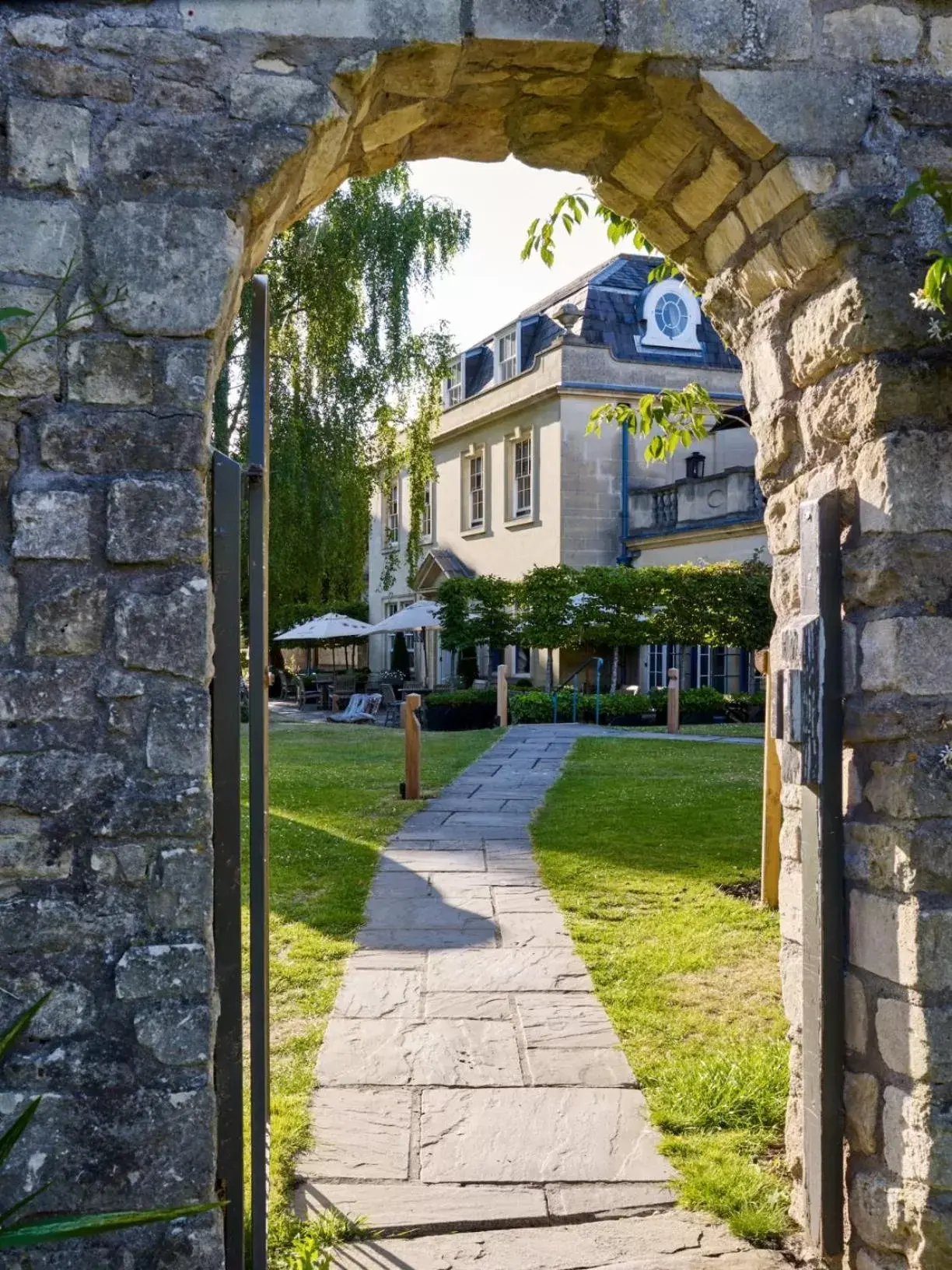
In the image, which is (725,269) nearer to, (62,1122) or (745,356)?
(745,356)

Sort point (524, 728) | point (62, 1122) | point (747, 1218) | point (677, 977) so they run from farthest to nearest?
point (524, 728) → point (677, 977) → point (747, 1218) → point (62, 1122)

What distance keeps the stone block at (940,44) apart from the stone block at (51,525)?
248 cm

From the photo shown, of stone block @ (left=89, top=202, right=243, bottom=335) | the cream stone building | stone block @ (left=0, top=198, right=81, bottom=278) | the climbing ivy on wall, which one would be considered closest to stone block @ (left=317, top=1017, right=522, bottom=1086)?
stone block @ (left=89, top=202, right=243, bottom=335)

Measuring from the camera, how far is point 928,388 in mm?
2857

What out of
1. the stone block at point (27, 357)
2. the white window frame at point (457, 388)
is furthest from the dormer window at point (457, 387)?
the stone block at point (27, 357)

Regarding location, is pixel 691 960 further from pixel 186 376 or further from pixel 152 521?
pixel 186 376

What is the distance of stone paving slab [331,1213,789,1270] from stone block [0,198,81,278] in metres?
2.54

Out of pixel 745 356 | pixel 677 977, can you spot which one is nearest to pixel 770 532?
pixel 745 356

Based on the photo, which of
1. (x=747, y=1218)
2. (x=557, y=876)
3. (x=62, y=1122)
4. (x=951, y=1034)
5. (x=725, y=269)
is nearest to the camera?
(x=62, y=1122)

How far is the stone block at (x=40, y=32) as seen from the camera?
8.54ft

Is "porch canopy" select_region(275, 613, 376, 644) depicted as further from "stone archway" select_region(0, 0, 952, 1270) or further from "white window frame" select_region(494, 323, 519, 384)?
"stone archway" select_region(0, 0, 952, 1270)

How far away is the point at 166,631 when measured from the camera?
2584mm

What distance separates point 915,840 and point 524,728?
13295mm

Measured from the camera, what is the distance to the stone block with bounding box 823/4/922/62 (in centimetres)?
295
